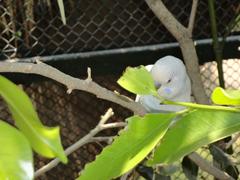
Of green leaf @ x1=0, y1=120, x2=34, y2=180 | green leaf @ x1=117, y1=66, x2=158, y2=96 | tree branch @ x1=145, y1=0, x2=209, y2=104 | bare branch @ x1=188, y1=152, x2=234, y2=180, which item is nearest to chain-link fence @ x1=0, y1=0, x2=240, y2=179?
tree branch @ x1=145, y1=0, x2=209, y2=104

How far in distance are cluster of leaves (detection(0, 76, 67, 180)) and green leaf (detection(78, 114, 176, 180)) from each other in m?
0.07

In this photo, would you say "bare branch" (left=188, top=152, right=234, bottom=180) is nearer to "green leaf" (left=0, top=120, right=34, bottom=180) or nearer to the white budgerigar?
the white budgerigar

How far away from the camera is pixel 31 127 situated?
0.62 ft

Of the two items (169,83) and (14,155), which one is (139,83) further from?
(169,83)

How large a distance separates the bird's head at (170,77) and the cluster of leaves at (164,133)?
651 mm

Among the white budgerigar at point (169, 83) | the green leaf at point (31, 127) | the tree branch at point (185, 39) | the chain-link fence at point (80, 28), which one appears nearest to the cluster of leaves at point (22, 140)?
the green leaf at point (31, 127)

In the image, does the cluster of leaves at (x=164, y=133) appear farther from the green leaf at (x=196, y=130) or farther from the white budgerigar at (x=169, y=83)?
the white budgerigar at (x=169, y=83)

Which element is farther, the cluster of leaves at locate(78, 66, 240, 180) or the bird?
the bird

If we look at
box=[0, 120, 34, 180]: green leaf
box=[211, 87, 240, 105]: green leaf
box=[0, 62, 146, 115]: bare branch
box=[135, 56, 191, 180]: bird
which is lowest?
box=[135, 56, 191, 180]: bird

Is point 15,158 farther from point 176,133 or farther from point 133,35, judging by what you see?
point 133,35

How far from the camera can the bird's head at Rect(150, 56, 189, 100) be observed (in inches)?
37.1

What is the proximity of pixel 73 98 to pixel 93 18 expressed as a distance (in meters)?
0.28

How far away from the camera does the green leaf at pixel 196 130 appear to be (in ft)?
0.87

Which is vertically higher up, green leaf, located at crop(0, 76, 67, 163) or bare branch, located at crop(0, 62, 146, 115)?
green leaf, located at crop(0, 76, 67, 163)
